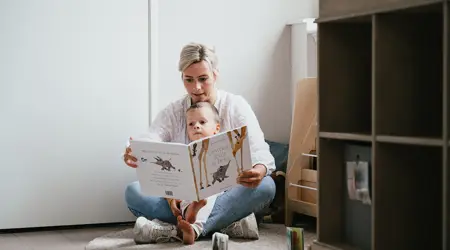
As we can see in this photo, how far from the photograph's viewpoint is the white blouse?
2.64 m

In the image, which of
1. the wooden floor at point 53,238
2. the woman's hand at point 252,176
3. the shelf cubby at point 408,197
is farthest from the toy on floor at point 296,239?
the wooden floor at point 53,238

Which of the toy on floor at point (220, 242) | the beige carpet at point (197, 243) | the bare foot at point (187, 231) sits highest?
the toy on floor at point (220, 242)

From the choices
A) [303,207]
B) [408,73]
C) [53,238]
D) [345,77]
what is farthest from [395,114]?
[53,238]

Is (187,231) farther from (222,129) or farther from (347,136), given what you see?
(347,136)

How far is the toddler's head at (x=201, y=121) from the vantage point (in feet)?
8.41

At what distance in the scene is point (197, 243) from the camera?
97.4 inches

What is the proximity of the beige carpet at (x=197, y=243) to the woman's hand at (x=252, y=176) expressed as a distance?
20 cm

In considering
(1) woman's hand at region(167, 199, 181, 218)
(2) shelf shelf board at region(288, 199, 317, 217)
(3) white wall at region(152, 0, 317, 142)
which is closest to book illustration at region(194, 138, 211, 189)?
(1) woman's hand at region(167, 199, 181, 218)

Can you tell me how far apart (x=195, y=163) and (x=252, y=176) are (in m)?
0.29

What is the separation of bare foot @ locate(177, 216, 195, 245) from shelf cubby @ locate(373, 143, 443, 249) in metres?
1.00

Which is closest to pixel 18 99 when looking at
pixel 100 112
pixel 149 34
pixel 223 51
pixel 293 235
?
pixel 100 112

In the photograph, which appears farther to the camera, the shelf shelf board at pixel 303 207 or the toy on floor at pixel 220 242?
the shelf shelf board at pixel 303 207

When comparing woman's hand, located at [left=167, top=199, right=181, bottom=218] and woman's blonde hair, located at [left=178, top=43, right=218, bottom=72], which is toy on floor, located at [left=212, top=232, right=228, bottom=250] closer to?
woman's hand, located at [left=167, top=199, right=181, bottom=218]

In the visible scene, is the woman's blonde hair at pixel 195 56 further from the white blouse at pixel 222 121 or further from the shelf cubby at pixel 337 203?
the shelf cubby at pixel 337 203
